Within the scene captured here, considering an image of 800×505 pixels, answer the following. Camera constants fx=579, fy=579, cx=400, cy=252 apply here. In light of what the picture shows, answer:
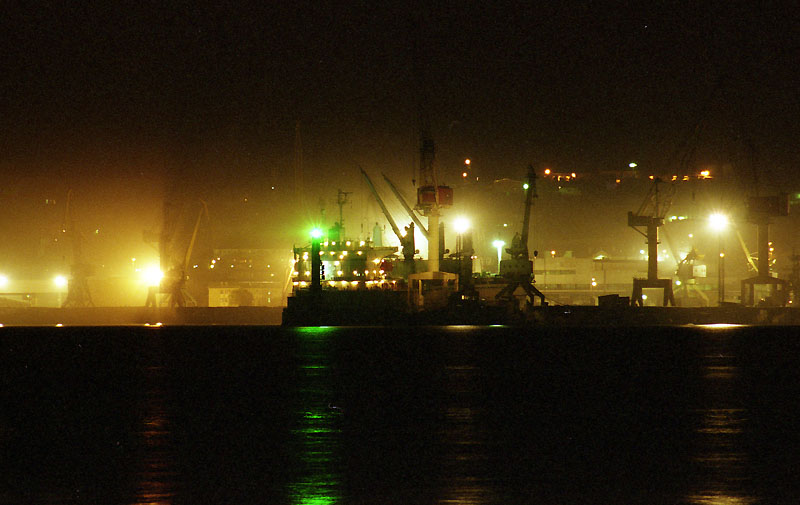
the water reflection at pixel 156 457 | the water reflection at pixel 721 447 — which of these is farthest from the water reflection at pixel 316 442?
the water reflection at pixel 721 447

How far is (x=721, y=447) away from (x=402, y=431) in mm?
4764

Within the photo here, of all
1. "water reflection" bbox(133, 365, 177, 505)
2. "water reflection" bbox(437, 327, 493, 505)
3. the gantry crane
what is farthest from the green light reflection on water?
the gantry crane

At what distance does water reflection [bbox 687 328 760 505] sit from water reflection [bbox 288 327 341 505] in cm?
411

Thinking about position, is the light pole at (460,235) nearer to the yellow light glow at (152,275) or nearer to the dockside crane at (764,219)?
the dockside crane at (764,219)

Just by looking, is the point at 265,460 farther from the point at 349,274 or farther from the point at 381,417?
the point at 349,274

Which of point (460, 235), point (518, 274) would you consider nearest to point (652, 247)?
point (518, 274)

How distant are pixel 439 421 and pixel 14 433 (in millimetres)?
7009

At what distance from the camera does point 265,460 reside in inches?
307

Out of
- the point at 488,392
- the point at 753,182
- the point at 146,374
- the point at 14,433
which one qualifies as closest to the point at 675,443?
the point at 488,392

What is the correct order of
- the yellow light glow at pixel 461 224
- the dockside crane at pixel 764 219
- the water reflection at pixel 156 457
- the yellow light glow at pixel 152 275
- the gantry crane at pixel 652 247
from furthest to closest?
1. the yellow light glow at pixel 152 275
2. the yellow light glow at pixel 461 224
3. the dockside crane at pixel 764 219
4. the gantry crane at pixel 652 247
5. the water reflection at pixel 156 457

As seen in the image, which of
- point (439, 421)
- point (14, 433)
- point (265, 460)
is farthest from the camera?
point (439, 421)

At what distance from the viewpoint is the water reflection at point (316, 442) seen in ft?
21.7

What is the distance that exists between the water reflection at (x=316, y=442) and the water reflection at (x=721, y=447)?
4114mm

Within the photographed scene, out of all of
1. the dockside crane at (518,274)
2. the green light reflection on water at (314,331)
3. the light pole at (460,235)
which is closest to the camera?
the green light reflection on water at (314,331)
